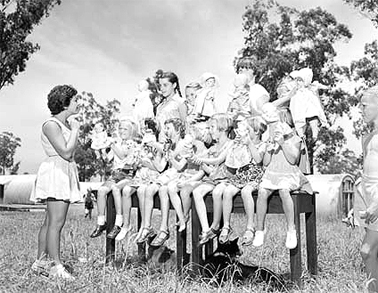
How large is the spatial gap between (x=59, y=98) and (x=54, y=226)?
125 cm

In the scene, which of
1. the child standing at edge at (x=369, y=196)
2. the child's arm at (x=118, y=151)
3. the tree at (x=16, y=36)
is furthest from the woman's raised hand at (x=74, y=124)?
the tree at (x=16, y=36)

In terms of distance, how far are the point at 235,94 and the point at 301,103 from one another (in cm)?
82

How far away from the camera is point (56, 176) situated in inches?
225

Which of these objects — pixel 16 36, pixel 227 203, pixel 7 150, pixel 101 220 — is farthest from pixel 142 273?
pixel 7 150

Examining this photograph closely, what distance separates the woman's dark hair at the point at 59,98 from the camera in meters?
5.80

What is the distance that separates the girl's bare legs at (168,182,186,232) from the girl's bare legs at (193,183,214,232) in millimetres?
228

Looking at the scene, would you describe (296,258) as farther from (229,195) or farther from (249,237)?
(229,195)

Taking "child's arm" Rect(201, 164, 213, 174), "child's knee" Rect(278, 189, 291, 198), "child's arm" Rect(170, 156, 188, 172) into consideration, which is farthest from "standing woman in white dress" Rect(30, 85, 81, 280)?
"child's knee" Rect(278, 189, 291, 198)

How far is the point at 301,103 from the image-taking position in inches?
216

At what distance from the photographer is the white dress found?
5.66 meters

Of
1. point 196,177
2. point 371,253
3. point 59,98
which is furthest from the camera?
point 196,177

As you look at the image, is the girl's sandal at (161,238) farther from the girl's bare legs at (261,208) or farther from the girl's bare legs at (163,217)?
the girl's bare legs at (261,208)

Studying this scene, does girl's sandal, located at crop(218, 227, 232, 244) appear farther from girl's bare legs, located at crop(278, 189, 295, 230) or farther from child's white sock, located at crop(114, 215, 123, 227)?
child's white sock, located at crop(114, 215, 123, 227)

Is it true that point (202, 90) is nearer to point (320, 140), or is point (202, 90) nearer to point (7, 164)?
point (320, 140)
